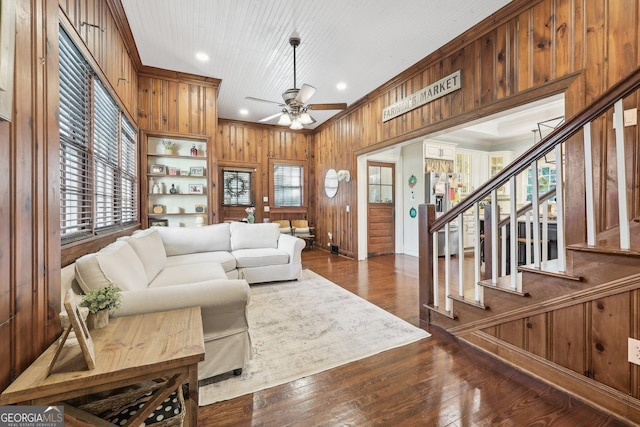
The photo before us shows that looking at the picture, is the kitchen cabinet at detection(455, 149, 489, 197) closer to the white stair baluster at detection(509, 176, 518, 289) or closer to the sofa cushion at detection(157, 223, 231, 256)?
the white stair baluster at detection(509, 176, 518, 289)

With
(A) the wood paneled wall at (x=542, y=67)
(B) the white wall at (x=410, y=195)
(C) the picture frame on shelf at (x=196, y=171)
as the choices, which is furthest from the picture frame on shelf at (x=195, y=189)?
(B) the white wall at (x=410, y=195)

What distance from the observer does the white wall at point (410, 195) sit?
5848 mm

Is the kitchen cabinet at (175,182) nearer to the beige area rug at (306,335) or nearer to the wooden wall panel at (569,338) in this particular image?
the beige area rug at (306,335)

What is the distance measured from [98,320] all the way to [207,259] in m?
2.17

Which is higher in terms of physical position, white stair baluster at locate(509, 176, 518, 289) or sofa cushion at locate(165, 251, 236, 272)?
white stair baluster at locate(509, 176, 518, 289)

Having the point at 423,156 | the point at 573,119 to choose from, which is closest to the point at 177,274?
the point at 573,119

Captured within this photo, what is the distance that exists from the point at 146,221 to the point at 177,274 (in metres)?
2.28

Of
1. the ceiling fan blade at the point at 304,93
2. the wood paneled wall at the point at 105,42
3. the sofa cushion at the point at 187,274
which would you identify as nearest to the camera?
the wood paneled wall at the point at 105,42

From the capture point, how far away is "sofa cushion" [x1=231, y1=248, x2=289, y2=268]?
3654mm

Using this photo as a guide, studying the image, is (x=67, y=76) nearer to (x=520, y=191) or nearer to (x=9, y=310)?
(x=9, y=310)

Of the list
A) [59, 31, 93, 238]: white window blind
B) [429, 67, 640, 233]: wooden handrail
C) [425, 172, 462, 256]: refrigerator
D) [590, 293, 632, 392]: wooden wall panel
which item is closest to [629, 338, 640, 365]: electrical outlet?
[590, 293, 632, 392]: wooden wall panel

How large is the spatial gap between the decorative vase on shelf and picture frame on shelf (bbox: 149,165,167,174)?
3674 millimetres

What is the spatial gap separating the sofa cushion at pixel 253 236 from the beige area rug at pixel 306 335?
3.03 feet

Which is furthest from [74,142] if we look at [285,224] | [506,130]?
[506,130]
